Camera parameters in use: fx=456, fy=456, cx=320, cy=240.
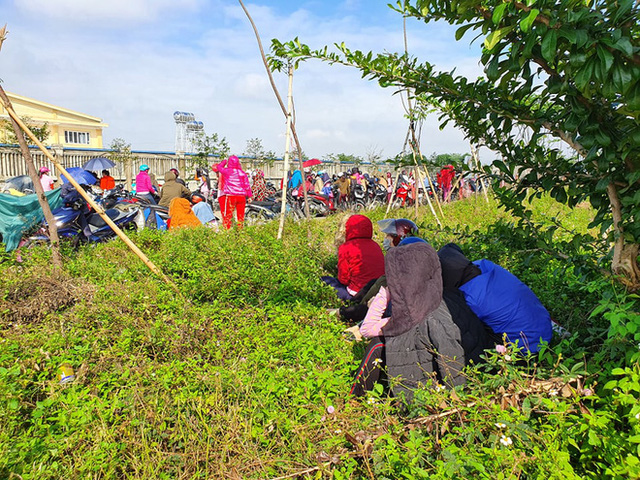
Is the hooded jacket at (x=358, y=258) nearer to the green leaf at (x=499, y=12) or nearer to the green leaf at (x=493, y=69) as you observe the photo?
the green leaf at (x=493, y=69)

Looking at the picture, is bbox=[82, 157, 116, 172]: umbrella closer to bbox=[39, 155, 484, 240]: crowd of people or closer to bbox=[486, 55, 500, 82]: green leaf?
bbox=[39, 155, 484, 240]: crowd of people

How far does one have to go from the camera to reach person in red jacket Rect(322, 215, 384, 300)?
16.6ft

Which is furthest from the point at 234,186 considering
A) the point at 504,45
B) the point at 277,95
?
the point at 504,45

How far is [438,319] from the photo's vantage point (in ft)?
8.96

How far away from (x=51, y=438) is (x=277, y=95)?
590 cm

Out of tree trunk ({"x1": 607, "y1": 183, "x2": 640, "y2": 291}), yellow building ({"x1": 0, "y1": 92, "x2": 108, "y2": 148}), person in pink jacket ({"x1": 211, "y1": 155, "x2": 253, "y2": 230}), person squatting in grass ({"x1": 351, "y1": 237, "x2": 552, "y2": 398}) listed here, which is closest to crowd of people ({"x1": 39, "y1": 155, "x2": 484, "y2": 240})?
person in pink jacket ({"x1": 211, "y1": 155, "x2": 253, "y2": 230})

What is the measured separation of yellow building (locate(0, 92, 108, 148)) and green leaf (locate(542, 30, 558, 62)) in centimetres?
4248

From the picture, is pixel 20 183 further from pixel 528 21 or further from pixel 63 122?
pixel 63 122

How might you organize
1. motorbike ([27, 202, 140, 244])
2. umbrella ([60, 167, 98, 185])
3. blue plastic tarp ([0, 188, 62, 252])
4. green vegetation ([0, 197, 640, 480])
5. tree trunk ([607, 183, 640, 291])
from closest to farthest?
1. green vegetation ([0, 197, 640, 480])
2. tree trunk ([607, 183, 640, 291])
3. blue plastic tarp ([0, 188, 62, 252])
4. motorbike ([27, 202, 140, 244])
5. umbrella ([60, 167, 98, 185])

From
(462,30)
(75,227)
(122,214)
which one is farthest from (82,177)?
(462,30)

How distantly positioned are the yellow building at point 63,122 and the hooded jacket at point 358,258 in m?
39.4

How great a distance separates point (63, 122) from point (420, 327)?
1902 inches

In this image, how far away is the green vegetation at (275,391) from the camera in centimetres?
192

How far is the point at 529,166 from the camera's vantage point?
109 inches
